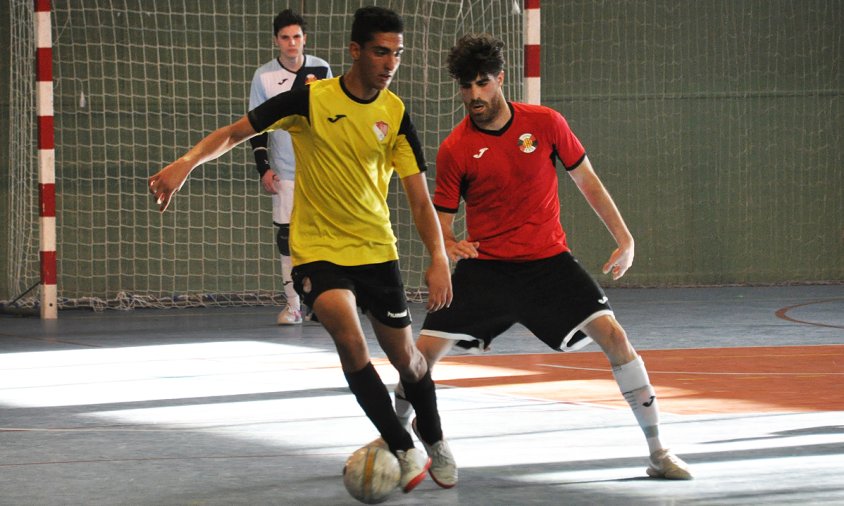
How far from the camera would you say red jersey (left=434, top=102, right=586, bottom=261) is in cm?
508

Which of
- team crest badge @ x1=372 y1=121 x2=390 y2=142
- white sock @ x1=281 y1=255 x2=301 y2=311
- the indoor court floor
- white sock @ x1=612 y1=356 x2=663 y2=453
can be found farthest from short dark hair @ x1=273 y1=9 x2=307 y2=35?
white sock @ x1=612 y1=356 x2=663 y2=453

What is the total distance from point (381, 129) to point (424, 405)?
3.08 feet

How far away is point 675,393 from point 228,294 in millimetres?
6238

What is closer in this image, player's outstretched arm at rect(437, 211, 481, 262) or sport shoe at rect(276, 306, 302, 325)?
player's outstretched arm at rect(437, 211, 481, 262)

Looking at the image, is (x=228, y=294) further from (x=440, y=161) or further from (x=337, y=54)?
(x=440, y=161)

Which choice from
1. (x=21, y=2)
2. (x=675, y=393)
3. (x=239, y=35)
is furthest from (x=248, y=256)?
(x=675, y=393)

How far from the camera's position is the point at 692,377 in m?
7.30

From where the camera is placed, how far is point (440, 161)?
5.21 metres

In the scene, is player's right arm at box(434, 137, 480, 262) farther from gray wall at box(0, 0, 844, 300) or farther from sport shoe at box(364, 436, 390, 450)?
gray wall at box(0, 0, 844, 300)

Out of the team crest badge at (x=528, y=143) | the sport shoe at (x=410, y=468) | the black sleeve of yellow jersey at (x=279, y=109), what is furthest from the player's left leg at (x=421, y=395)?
the team crest badge at (x=528, y=143)

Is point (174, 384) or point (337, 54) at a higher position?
point (337, 54)

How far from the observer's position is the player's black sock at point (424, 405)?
4754 mm

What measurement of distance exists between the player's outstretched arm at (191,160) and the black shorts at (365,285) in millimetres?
469

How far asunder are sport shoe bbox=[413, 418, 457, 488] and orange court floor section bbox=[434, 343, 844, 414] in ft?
6.00
